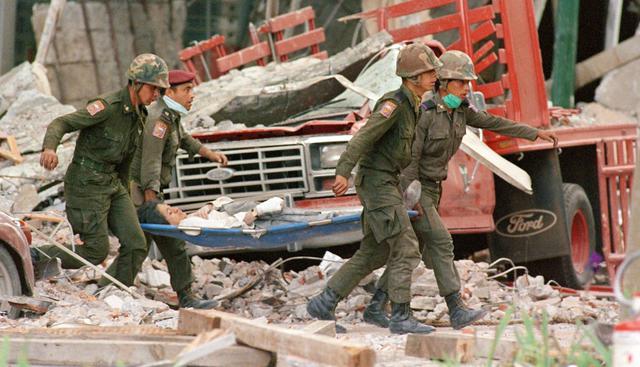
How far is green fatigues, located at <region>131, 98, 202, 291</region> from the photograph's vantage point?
862 cm

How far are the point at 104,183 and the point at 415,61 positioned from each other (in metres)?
2.12

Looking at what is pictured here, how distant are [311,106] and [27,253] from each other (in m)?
3.30

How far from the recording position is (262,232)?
8.30 m

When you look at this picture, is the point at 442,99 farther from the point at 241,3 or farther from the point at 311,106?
the point at 241,3

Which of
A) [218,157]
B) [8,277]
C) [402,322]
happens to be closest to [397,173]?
[402,322]

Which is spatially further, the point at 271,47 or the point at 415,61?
the point at 271,47

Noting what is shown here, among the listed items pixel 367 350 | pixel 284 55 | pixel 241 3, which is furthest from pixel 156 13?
pixel 367 350

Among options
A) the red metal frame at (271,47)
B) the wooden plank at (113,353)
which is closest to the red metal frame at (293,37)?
the red metal frame at (271,47)

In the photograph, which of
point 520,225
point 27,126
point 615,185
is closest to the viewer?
point 520,225

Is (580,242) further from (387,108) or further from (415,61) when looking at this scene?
(387,108)

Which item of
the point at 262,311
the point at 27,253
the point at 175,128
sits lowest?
the point at 262,311

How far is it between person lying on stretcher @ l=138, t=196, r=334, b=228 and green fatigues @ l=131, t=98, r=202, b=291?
170 millimetres

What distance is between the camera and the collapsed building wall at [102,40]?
1773 cm

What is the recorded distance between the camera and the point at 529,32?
11.0 meters
